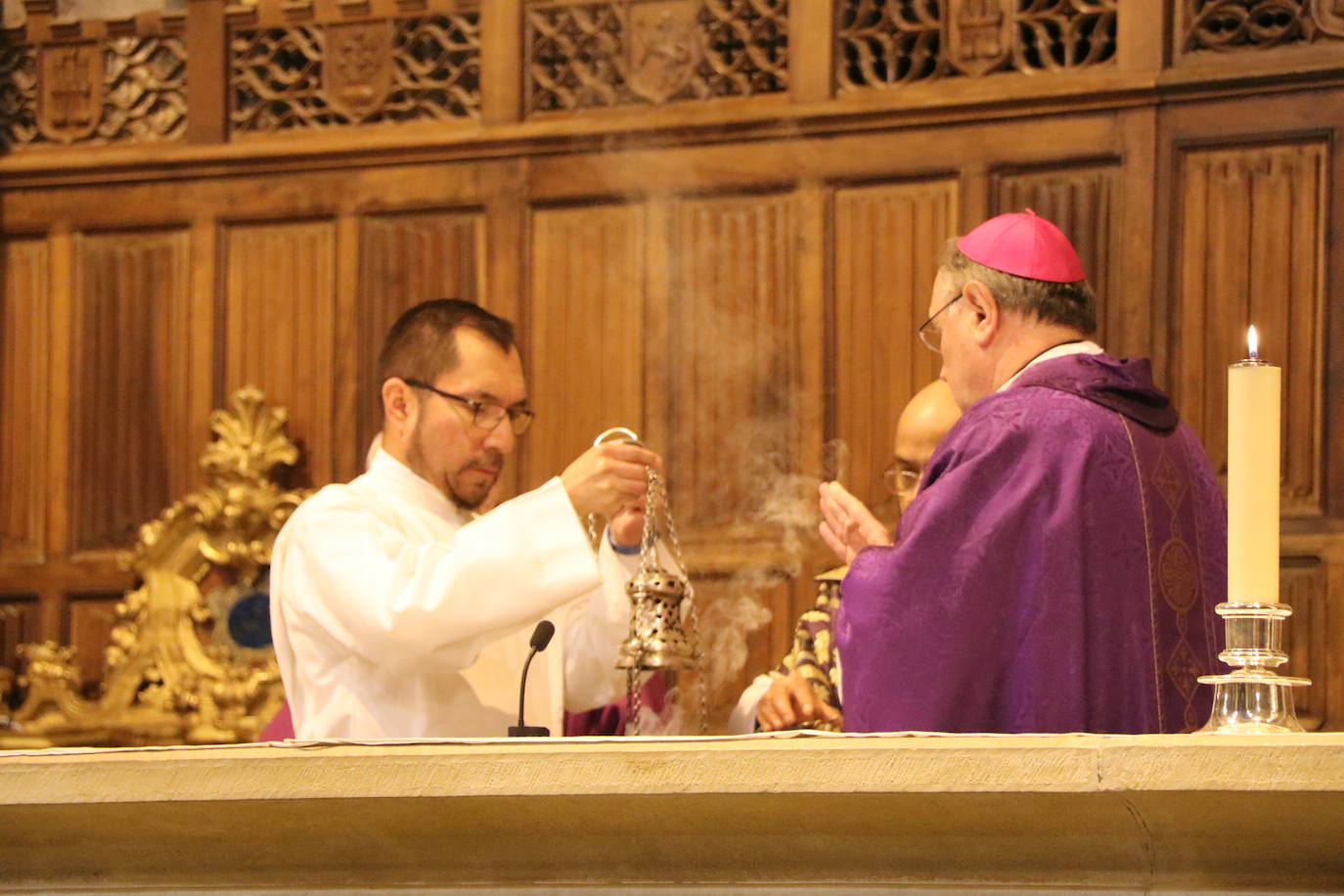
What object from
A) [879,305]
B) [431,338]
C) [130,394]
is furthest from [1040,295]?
[130,394]

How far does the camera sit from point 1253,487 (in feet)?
8.60

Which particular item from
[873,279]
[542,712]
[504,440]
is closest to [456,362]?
[504,440]

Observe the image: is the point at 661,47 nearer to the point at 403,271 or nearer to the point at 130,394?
the point at 403,271

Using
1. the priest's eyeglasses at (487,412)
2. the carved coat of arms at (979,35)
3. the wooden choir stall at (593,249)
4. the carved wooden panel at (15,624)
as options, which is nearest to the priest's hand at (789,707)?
the priest's eyeglasses at (487,412)

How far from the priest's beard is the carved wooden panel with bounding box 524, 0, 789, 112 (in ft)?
6.44

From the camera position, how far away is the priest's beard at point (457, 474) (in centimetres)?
462

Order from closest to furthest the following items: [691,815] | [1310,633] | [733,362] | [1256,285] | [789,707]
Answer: [691,815] → [789,707] → [1310,633] → [1256,285] → [733,362]

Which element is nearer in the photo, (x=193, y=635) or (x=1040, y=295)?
(x=1040, y=295)

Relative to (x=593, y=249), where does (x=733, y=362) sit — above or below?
below

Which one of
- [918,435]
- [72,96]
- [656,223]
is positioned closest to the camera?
[918,435]

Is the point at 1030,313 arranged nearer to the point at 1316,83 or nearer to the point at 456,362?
the point at 456,362

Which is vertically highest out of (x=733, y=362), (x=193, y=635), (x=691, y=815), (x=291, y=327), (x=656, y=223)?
(x=656, y=223)

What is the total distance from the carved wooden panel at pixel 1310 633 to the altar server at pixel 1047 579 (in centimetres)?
174

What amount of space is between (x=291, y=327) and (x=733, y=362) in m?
1.50
